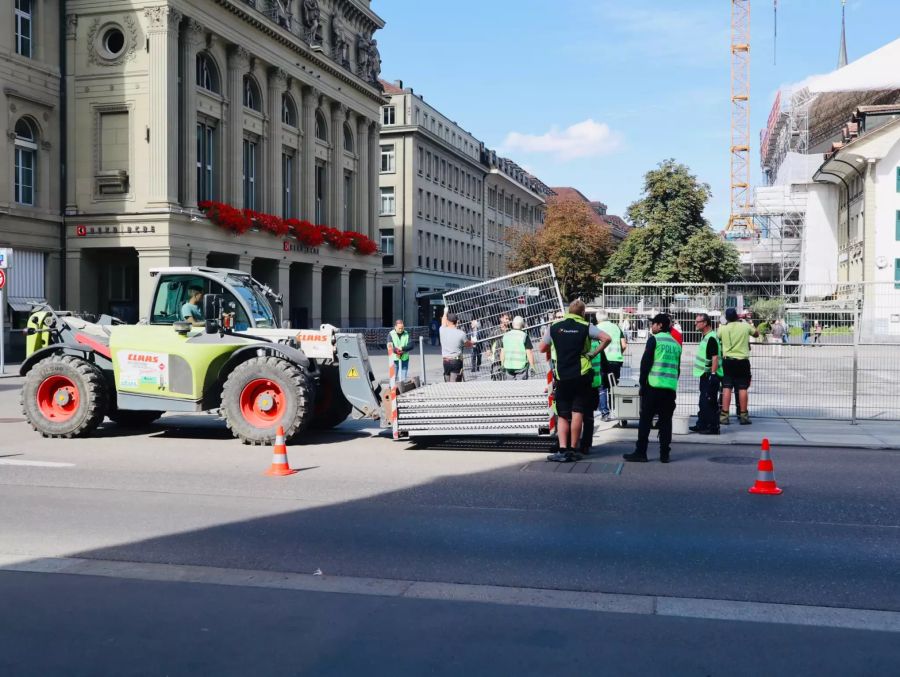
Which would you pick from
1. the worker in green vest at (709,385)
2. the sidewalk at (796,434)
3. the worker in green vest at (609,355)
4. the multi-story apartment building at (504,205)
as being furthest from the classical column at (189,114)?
the multi-story apartment building at (504,205)

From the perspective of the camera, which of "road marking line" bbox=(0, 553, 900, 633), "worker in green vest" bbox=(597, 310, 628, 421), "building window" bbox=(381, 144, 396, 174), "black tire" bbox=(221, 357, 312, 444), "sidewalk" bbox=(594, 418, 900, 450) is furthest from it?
"building window" bbox=(381, 144, 396, 174)

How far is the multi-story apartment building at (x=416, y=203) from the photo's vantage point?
228ft

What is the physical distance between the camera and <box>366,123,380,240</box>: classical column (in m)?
56.2

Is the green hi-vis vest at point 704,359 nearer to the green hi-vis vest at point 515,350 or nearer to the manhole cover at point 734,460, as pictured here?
the manhole cover at point 734,460

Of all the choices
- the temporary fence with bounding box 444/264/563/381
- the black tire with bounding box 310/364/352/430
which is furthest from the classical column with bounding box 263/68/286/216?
the black tire with bounding box 310/364/352/430

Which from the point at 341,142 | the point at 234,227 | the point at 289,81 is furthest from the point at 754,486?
the point at 341,142

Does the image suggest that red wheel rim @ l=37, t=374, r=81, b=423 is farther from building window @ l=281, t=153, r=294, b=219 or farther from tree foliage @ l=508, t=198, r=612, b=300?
tree foliage @ l=508, t=198, r=612, b=300

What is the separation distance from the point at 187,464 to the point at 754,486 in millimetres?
6301

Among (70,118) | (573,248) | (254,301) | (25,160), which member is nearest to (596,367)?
(254,301)

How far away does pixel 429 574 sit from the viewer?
630 centimetres

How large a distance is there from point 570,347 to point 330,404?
453 centimetres

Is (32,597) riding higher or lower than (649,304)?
lower

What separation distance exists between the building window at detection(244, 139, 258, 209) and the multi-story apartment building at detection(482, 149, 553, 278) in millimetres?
44095

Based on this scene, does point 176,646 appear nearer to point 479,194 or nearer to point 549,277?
point 549,277
